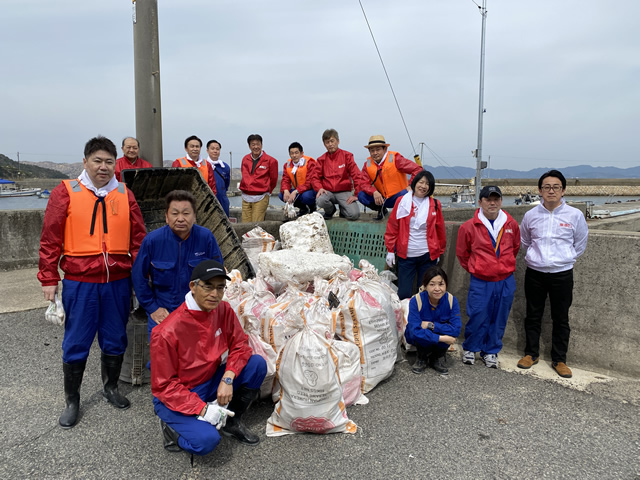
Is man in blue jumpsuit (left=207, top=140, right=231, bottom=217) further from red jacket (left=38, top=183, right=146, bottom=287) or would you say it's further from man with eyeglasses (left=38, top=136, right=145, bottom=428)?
red jacket (left=38, top=183, right=146, bottom=287)

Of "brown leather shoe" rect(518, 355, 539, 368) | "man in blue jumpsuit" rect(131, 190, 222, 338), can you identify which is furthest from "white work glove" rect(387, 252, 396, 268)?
"man in blue jumpsuit" rect(131, 190, 222, 338)

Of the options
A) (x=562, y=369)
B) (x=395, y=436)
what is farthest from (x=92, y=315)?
(x=562, y=369)

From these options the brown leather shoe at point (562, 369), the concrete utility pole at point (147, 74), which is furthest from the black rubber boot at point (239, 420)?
the concrete utility pole at point (147, 74)

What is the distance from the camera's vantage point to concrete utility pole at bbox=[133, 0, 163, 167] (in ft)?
17.9

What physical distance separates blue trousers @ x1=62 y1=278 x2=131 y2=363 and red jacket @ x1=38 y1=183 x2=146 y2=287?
6cm

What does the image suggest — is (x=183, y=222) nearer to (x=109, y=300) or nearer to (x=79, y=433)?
(x=109, y=300)

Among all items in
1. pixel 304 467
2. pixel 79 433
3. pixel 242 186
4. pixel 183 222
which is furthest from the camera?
pixel 242 186

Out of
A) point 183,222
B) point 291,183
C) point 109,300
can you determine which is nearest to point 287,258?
point 183,222

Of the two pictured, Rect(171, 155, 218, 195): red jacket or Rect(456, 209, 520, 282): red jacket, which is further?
Rect(171, 155, 218, 195): red jacket

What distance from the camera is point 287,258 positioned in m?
4.05

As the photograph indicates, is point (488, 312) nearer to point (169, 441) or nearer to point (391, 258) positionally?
point (391, 258)

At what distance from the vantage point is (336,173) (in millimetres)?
5934

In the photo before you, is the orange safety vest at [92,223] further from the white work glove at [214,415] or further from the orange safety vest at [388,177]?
the orange safety vest at [388,177]

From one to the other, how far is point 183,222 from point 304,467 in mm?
1672
